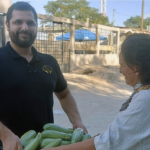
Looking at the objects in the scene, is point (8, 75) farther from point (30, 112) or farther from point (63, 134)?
point (63, 134)

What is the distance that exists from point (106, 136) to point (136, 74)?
1.33 ft

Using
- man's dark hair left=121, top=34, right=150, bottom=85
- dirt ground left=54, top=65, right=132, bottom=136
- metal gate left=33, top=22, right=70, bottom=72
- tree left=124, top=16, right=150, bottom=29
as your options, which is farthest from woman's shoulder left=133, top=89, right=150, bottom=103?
tree left=124, top=16, right=150, bottom=29

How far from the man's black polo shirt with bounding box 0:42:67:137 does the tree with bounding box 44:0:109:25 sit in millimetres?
35538

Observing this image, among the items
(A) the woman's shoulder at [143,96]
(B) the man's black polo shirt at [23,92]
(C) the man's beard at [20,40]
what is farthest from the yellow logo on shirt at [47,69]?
(A) the woman's shoulder at [143,96]

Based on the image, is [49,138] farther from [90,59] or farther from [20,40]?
[90,59]

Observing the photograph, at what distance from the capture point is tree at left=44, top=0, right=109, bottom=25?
37.7 metres

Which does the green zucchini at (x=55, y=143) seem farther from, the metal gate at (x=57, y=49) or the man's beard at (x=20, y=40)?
the metal gate at (x=57, y=49)

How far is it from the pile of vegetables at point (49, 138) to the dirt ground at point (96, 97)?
3.35 metres

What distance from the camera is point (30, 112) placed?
2.03 metres

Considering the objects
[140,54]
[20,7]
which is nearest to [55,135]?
[140,54]

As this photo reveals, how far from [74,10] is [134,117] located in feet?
129

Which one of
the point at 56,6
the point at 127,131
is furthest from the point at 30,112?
the point at 56,6

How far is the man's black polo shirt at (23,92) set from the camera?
196cm

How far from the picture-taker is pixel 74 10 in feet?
129
